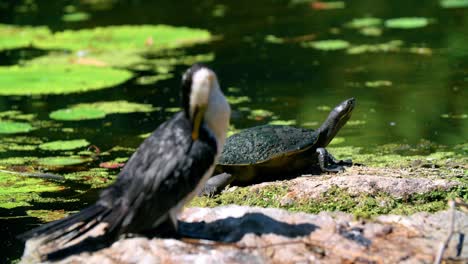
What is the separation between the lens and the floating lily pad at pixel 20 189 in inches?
254

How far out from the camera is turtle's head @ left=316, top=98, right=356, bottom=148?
20.5 feet

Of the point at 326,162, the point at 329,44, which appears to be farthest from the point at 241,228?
the point at 329,44

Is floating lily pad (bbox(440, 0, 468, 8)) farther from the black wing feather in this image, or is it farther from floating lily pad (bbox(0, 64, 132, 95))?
the black wing feather

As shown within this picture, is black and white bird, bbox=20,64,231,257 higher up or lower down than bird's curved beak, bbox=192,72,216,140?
lower down

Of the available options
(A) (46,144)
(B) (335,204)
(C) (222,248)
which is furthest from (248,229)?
(A) (46,144)

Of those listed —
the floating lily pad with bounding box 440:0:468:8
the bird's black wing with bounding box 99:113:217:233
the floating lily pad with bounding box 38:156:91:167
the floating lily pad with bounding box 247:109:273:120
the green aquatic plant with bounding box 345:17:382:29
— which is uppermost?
the bird's black wing with bounding box 99:113:217:233

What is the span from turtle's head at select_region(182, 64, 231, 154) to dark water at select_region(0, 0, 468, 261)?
1767mm

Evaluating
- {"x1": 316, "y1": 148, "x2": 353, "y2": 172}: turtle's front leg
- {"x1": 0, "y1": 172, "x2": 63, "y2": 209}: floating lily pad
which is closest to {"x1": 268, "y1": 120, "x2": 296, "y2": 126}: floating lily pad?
{"x1": 316, "y1": 148, "x2": 353, "y2": 172}: turtle's front leg

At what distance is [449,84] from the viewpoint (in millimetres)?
9500

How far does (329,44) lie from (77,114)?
4.10m

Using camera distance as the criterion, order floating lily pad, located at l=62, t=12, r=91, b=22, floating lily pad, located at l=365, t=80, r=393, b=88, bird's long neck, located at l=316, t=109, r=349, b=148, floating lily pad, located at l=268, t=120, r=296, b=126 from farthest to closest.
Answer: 1. floating lily pad, located at l=62, t=12, r=91, b=22
2. floating lily pad, located at l=365, t=80, r=393, b=88
3. floating lily pad, located at l=268, t=120, r=296, b=126
4. bird's long neck, located at l=316, t=109, r=349, b=148

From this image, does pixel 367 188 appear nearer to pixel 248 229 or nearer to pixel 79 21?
pixel 248 229

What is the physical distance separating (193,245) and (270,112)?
4.83 meters

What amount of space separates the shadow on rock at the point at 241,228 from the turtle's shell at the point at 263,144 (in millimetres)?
1333
